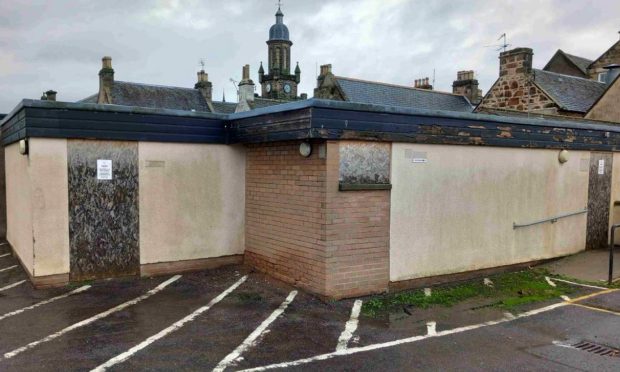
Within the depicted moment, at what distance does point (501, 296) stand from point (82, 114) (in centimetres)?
753

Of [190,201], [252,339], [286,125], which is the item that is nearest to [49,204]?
[190,201]

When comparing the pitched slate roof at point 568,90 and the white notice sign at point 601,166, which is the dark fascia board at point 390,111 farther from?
the pitched slate roof at point 568,90

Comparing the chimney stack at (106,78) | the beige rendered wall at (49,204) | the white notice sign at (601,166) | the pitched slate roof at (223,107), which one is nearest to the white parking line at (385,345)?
the beige rendered wall at (49,204)

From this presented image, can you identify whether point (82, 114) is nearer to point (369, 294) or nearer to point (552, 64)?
point (369, 294)

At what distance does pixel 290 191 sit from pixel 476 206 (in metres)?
3.52

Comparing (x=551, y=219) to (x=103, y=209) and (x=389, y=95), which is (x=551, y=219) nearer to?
(x=103, y=209)

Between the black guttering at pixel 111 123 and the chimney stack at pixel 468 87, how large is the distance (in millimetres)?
23790

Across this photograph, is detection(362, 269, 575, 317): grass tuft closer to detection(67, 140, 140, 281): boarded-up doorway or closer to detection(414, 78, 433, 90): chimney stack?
detection(67, 140, 140, 281): boarded-up doorway

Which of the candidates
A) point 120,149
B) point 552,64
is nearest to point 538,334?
point 120,149

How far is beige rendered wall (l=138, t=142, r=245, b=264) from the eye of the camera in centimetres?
877

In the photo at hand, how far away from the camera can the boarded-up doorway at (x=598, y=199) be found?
443 inches

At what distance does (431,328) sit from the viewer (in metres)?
6.41

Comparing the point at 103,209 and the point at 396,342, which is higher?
the point at 103,209

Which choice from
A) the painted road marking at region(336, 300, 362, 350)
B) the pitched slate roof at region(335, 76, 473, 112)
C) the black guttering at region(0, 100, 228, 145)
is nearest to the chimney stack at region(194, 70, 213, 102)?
the pitched slate roof at region(335, 76, 473, 112)
